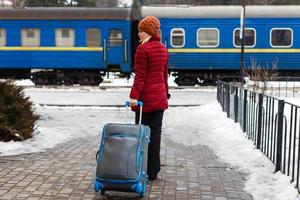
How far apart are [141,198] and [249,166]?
2.24 meters

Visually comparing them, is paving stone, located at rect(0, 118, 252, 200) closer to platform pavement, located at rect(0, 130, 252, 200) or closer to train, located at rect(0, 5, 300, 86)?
platform pavement, located at rect(0, 130, 252, 200)

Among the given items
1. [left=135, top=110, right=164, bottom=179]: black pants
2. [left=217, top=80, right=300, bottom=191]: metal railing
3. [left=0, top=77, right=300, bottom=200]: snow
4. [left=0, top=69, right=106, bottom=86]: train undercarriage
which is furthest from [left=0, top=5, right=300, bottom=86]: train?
[left=135, top=110, right=164, bottom=179]: black pants

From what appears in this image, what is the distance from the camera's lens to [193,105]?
51.3 ft

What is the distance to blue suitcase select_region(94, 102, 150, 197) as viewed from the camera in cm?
511

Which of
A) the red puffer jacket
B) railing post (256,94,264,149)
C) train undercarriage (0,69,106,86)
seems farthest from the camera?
train undercarriage (0,69,106,86)

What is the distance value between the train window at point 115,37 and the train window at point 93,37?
533 millimetres

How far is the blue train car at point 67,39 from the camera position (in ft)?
73.0

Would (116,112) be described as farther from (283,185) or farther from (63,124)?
(283,185)

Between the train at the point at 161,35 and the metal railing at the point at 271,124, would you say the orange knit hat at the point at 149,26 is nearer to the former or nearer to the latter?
the metal railing at the point at 271,124

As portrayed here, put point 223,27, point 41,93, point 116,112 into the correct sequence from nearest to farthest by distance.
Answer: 1. point 116,112
2. point 41,93
3. point 223,27

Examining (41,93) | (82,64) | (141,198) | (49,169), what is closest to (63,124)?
(49,169)

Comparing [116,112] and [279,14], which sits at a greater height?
[279,14]

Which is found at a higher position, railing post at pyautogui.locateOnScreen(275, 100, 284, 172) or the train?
the train

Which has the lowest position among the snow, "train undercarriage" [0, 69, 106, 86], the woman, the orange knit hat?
the snow
